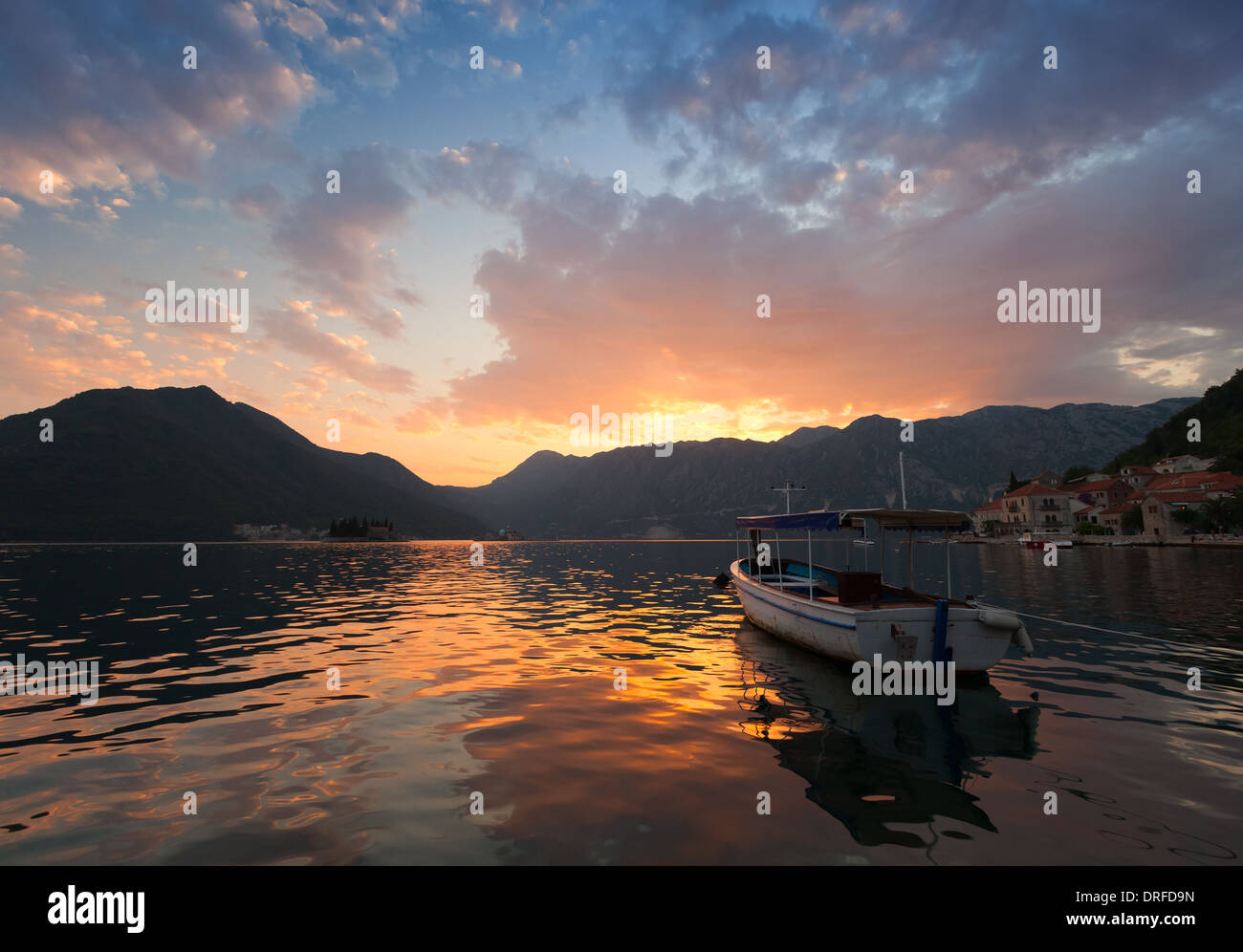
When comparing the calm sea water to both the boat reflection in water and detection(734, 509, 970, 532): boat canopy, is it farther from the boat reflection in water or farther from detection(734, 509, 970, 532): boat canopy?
detection(734, 509, 970, 532): boat canopy

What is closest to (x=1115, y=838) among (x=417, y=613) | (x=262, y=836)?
(x=262, y=836)

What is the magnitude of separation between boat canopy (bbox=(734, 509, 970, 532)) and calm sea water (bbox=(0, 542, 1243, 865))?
4.98 meters

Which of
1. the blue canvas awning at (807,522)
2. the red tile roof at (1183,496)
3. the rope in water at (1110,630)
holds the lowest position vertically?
the rope in water at (1110,630)

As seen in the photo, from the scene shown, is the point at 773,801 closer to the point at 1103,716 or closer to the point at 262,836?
the point at 262,836

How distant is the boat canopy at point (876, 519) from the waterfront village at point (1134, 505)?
11002 centimetres

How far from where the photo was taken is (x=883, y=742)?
11.7 m

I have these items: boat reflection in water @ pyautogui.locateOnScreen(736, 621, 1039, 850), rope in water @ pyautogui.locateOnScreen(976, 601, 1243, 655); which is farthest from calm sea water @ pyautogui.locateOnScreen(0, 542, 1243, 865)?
rope in water @ pyautogui.locateOnScreen(976, 601, 1243, 655)

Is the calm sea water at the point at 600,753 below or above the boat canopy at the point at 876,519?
below

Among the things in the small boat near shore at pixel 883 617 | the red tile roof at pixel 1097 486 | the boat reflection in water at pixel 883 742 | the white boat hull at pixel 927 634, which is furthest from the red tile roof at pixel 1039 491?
the boat reflection in water at pixel 883 742

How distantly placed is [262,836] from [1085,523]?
15693 centimetres

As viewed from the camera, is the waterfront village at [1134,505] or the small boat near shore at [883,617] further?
the waterfront village at [1134,505]

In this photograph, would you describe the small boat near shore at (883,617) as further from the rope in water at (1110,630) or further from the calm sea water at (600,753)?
the rope in water at (1110,630)

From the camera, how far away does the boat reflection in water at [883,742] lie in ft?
27.2
